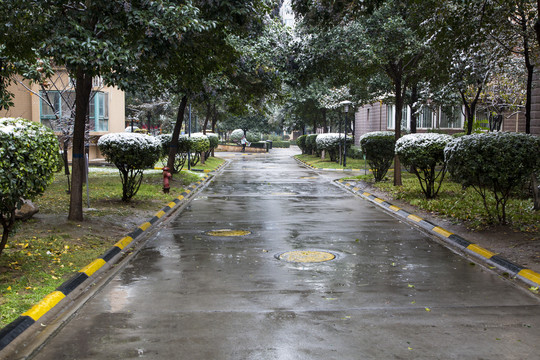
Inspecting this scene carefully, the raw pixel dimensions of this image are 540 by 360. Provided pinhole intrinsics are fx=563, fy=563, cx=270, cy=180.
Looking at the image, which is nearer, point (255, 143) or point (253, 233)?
point (253, 233)

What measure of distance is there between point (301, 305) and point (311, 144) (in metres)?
39.6

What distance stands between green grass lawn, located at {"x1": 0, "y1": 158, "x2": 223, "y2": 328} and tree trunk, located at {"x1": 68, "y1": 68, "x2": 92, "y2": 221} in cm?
32

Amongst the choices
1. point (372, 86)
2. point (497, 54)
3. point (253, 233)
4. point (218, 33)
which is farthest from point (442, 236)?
point (372, 86)

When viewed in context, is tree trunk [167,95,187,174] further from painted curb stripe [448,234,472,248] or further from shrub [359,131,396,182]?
painted curb stripe [448,234,472,248]

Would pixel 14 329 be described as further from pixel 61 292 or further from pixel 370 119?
pixel 370 119

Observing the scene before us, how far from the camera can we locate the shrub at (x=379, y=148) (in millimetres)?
21234

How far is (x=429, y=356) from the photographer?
4895 millimetres

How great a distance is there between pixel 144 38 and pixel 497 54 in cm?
1101

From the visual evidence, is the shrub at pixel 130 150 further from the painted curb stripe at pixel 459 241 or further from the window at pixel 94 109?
the window at pixel 94 109

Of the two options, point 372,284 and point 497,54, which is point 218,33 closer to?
point 372,284

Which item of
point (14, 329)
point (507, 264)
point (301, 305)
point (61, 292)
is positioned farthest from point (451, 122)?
point (14, 329)

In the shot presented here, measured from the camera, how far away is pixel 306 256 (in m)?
9.22

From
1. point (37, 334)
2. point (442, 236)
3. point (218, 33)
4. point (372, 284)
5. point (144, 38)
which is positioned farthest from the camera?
point (218, 33)

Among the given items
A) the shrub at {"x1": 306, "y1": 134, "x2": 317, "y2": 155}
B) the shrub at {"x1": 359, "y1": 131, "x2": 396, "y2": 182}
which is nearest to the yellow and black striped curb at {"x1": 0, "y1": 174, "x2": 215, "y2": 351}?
the shrub at {"x1": 359, "y1": 131, "x2": 396, "y2": 182}
